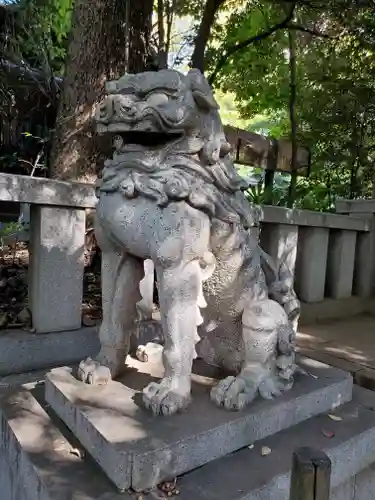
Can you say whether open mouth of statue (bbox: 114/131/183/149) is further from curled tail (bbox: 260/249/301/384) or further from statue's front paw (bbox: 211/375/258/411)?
statue's front paw (bbox: 211/375/258/411)

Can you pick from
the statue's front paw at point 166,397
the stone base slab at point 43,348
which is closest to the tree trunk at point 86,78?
the stone base slab at point 43,348

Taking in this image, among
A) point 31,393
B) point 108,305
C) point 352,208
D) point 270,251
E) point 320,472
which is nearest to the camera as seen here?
point 320,472

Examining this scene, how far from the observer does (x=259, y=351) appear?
1.79 m

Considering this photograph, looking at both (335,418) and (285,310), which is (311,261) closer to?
(285,310)

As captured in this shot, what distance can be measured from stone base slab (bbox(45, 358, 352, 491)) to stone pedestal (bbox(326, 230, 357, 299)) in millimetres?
2253

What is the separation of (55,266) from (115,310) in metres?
0.75

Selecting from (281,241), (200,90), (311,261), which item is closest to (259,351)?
(200,90)

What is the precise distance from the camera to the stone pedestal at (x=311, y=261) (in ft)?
12.6

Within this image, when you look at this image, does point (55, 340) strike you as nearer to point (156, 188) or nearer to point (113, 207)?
point (113, 207)

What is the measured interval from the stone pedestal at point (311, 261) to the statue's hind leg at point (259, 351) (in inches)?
82.5

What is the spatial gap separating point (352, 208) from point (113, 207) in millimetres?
3453

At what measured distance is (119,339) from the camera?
1.79 metres

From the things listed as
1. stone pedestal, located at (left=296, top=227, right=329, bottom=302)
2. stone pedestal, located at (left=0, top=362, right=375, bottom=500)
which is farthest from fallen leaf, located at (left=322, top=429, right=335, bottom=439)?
stone pedestal, located at (left=296, top=227, right=329, bottom=302)

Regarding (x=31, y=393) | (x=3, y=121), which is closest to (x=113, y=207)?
(x=31, y=393)
